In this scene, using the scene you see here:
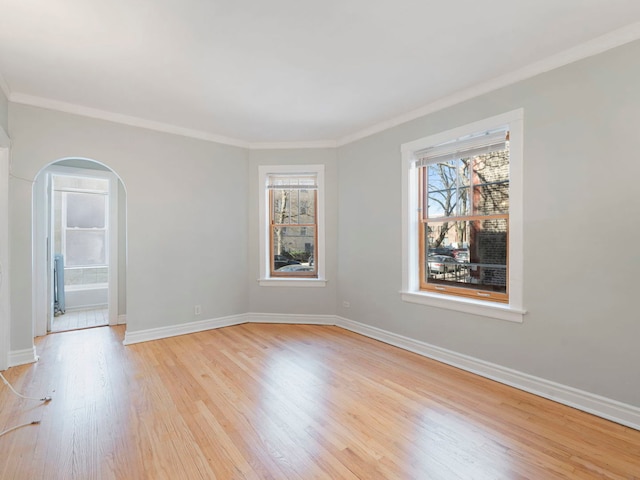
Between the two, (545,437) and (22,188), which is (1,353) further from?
(545,437)

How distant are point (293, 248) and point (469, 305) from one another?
8.32 feet

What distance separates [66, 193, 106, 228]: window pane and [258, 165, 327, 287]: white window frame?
3548 millimetres

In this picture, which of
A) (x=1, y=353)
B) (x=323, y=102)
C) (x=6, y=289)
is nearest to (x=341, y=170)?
(x=323, y=102)

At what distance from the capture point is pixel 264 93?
3006mm

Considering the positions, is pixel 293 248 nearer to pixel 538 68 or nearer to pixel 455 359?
pixel 455 359

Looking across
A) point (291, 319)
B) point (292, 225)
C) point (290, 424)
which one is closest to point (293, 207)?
point (292, 225)

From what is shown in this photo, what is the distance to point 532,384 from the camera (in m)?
2.50

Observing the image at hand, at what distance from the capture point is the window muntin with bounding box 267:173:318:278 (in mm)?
4551

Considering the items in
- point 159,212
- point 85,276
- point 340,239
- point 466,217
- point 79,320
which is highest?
point 159,212

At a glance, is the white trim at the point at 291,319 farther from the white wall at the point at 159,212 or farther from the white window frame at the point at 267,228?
the white window frame at the point at 267,228

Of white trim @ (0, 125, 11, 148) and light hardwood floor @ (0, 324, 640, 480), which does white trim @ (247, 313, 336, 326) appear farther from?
white trim @ (0, 125, 11, 148)

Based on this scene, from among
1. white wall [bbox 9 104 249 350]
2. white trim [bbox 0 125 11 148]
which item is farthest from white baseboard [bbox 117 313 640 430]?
white trim [bbox 0 125 11 148]

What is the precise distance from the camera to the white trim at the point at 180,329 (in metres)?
3.67

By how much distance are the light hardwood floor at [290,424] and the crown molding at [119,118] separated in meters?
2.58
